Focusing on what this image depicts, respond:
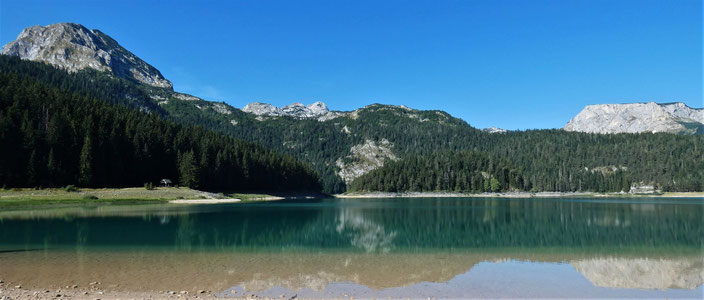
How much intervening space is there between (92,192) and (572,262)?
238 feet

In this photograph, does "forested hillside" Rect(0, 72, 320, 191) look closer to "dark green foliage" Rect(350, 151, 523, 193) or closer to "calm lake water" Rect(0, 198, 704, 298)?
"calm lake water" Rect(0, 198, 704, 298)

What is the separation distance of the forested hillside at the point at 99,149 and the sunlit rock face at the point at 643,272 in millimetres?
78492

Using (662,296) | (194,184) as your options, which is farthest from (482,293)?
(194,184)

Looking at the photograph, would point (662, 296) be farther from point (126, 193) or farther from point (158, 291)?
point (126, 193)

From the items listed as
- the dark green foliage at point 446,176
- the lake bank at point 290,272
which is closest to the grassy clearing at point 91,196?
the lake bank at point 290,272

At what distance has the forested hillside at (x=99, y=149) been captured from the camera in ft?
226

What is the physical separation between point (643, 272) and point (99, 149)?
278 ft

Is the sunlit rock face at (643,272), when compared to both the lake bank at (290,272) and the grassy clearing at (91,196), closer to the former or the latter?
the lake bank at (290,272)

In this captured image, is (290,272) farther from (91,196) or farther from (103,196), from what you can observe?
(103,196)

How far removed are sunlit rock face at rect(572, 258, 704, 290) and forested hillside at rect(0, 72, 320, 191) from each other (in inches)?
3090

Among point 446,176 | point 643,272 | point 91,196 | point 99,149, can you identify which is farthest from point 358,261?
point 446,176

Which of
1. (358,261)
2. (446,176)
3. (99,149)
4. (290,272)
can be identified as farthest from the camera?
(446,176)

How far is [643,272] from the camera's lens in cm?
1852

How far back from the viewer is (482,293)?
560 inches
